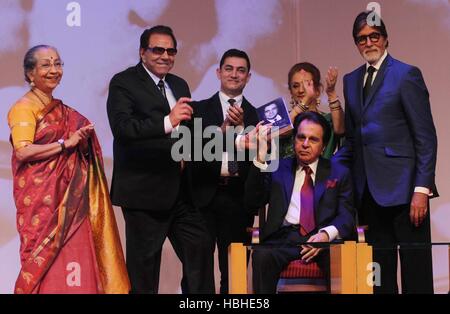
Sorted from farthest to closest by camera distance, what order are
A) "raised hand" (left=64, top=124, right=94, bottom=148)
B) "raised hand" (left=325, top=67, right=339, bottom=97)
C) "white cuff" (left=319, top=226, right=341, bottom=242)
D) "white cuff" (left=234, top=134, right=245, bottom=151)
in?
"raised hand" (left=325, top=67, right=339, bottom=97) < "raised hand" (left=64, top=124, right=94, bottom=148) < "white cuff" (left=234, top=134, right=245, bottom=151) < "white cuff" (left=319, top=226, right=341, bottom=242)

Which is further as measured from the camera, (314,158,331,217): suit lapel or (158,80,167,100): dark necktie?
(158,80,167,100): dark necktie

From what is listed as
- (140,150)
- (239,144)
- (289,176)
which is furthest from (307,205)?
(140,150)

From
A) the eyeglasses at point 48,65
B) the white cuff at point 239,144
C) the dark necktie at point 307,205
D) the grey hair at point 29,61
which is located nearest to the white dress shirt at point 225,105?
the white cuff at point 239,144

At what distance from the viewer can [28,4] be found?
19.0ft

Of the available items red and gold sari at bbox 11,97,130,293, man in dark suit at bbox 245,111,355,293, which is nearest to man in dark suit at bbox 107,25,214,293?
red and gold sari at bbox 11,97,130,293

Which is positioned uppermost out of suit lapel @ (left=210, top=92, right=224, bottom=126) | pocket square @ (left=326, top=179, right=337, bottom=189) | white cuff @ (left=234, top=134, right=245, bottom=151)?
suit lapel @ (left=210, top=92, right=224, bottom=126)

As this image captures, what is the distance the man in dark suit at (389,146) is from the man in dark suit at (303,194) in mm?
142

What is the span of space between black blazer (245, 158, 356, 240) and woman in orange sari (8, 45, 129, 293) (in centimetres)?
72

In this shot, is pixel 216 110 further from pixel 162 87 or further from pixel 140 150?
pixel 140 150

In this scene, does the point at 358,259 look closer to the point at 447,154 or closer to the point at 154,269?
the point at 154,269

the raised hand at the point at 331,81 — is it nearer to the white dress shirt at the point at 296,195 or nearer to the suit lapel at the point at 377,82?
the suit lapel at the point at 377,82

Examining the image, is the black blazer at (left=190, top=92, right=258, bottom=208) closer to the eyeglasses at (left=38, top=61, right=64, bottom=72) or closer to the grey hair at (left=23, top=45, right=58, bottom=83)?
the eyeglasses at (left=38, top=61, right=64, bottom=72)

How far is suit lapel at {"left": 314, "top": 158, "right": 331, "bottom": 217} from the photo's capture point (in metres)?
5.12

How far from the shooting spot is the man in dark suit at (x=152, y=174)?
17.2 ft
